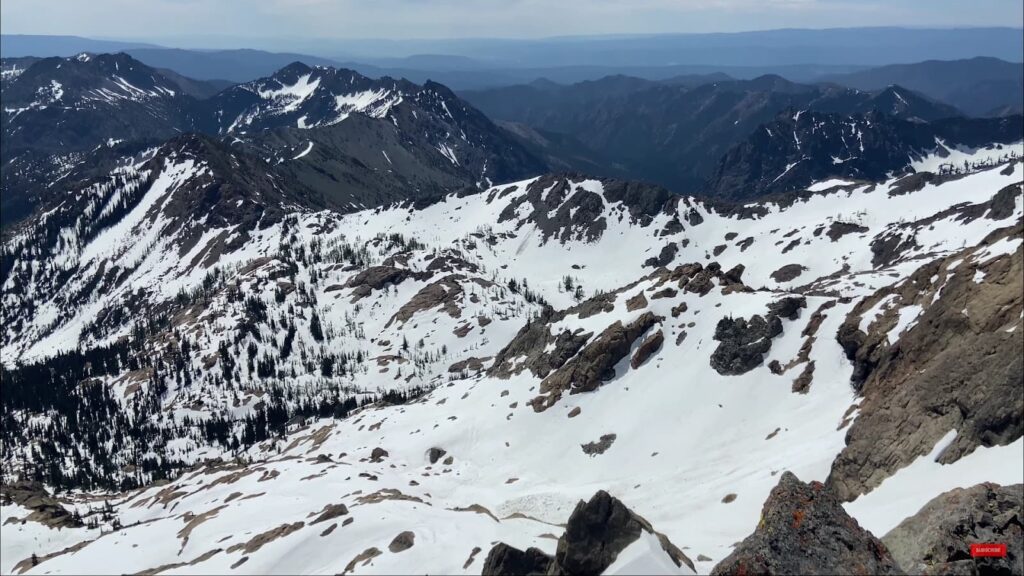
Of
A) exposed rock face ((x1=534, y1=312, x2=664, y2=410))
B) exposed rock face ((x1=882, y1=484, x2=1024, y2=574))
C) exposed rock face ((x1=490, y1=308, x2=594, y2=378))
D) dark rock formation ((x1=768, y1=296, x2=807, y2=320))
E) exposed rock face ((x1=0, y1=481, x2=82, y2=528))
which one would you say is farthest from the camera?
exposed rock face ((x1=0, y1=481, x2=82, y2=528))

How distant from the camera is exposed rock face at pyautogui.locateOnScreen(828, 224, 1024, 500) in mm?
43062

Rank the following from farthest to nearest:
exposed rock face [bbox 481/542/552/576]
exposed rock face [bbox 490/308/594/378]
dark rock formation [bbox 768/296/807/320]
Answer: exposed rock face [bbox 490/308/594/378] < dark rock formation [bbox 768/296/807/320] < exposed rock face [bbox 481/542/552/576]

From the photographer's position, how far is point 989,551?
19562 millimetres

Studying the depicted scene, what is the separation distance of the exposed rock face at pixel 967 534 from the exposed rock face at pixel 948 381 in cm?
2388

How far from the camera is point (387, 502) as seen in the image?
6600cm

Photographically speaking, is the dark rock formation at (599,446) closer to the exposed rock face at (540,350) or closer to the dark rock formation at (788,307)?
the exposed rock face at (540,350)

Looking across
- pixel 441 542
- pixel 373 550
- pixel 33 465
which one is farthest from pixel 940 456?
pixel 33 465

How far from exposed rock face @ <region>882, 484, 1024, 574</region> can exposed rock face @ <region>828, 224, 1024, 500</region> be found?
23.9 metres

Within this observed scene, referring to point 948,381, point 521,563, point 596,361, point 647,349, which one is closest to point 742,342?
point 647,349

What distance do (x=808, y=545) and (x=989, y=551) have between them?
544cm

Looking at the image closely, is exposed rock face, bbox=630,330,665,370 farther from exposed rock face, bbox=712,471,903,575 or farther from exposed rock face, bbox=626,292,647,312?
exposed rock face, bbox=712,471,903,575

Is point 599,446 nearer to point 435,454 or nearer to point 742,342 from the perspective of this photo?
point 742,342

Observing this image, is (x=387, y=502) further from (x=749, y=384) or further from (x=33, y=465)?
(x=33, y=465)

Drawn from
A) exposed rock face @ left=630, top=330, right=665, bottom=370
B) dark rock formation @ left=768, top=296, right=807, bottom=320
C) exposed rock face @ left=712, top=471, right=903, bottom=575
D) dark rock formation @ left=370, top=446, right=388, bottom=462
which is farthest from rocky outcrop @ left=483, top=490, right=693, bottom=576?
dark rock formation @ left=370, top=446, right=388, bottom=462
